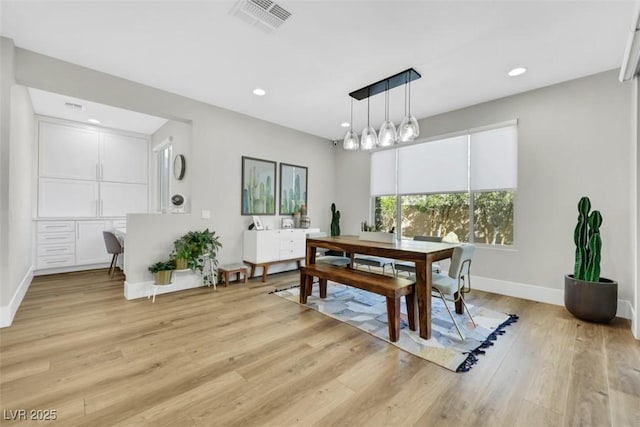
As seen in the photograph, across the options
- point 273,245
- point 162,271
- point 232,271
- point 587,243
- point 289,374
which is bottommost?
point 289,374

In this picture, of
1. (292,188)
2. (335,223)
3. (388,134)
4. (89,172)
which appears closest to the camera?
(388,134)

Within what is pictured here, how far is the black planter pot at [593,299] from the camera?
2631 millimetres

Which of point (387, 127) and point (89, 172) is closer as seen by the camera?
point (387, 127)

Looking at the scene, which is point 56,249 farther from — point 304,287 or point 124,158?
point 304,287

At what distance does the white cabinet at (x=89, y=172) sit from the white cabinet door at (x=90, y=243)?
0.67 feet

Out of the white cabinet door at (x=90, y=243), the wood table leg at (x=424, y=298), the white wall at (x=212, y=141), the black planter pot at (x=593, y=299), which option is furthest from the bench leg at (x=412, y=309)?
the white cabinet door at (x=90, y=243)

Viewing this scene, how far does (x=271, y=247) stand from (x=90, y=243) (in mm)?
3571

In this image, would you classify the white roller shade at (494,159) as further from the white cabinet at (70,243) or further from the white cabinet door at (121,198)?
the white cabinet at (70,243)

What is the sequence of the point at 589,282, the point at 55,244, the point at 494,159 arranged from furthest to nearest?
the point at 55,244, the point at 494,159, the point at 589,282

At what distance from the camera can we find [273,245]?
4488mm

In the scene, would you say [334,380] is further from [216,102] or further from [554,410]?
[216,102]

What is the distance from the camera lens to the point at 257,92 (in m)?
3.60

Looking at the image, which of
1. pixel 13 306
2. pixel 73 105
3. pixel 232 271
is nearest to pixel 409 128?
pixel 232 271

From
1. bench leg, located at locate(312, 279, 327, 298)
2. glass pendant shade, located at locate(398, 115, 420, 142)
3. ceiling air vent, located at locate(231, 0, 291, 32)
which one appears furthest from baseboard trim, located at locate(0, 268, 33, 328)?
glass pendant shade, located at locate(398, 115, 420, 142)
